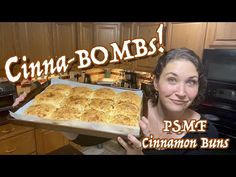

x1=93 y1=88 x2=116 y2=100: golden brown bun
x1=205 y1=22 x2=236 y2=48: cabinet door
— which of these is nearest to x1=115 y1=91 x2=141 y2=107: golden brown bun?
x1=93 y1=88 x2=116 y2=100: golden brown bun

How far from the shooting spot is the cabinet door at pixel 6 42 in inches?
62.4

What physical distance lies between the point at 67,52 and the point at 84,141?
3.47 feet

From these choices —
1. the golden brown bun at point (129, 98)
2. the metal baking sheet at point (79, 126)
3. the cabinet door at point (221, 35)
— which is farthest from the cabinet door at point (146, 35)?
the metal baking sheet at point (79, 126)

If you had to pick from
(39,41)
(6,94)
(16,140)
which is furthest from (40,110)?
(39,41)

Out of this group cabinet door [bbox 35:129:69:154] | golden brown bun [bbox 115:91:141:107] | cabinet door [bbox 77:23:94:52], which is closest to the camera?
golden brown bun [bbox 115:91:141:107]

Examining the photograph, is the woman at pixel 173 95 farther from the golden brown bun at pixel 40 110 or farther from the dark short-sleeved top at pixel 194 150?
the golden brown bun at pixel 40 110

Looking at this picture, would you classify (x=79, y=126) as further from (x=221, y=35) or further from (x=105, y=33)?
(x=105, y=33)

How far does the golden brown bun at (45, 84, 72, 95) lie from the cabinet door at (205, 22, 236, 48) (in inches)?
47.0

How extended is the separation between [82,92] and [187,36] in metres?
1.05

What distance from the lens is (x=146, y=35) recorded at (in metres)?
1.95

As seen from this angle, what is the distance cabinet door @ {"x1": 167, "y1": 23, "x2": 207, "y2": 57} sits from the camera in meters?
1.55

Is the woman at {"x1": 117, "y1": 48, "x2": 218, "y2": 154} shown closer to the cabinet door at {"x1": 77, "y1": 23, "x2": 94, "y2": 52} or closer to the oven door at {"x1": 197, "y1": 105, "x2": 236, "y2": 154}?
the oven door at {"x1": 197, "y1": 105, "x2": 236, "y2": 154}
